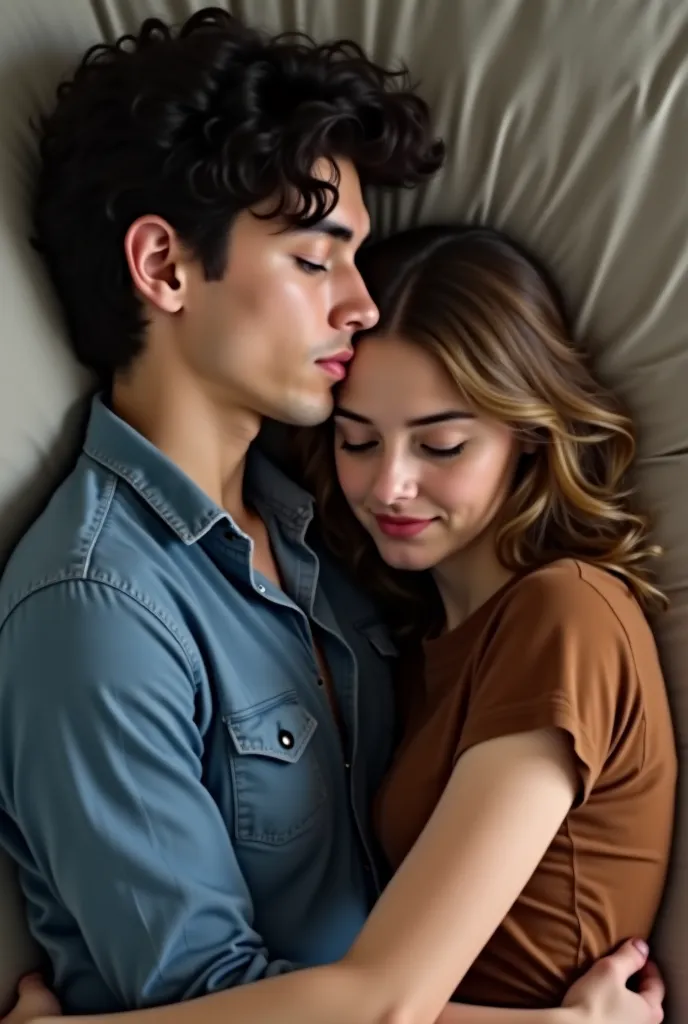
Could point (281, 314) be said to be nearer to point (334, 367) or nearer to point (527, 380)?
point (334, 367)

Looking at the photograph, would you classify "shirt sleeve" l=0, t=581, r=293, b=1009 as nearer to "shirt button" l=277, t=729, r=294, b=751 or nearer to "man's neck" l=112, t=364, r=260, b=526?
"shirt button" l=277, t=729, r=294, b=751

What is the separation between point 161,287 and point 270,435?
28 cm

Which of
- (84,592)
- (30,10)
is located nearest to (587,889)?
(84,592)

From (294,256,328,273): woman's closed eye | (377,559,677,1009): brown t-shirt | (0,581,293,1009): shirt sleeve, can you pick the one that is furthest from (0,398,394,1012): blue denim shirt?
(294,256,328,273): woman's closed eye

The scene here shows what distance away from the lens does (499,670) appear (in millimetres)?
971

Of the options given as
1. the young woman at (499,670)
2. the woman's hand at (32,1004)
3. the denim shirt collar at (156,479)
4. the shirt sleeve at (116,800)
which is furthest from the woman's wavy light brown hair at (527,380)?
the woman's hand at (32,1004)

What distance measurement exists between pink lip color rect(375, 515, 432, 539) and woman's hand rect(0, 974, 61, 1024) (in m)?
0.56

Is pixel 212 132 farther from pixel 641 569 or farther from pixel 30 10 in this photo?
pixel 641 569

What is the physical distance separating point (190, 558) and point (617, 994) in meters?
0.57

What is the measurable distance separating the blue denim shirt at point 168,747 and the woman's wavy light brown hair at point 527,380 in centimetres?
27

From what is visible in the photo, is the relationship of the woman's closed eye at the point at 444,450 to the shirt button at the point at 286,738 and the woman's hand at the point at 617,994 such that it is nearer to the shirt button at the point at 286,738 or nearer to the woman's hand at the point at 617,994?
the shirt button at the point at 286,738

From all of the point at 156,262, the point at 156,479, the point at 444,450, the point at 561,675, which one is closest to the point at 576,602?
the point at 561,675

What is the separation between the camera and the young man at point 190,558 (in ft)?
3.01

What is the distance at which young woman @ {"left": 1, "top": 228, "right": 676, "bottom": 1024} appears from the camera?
88 centimetres
